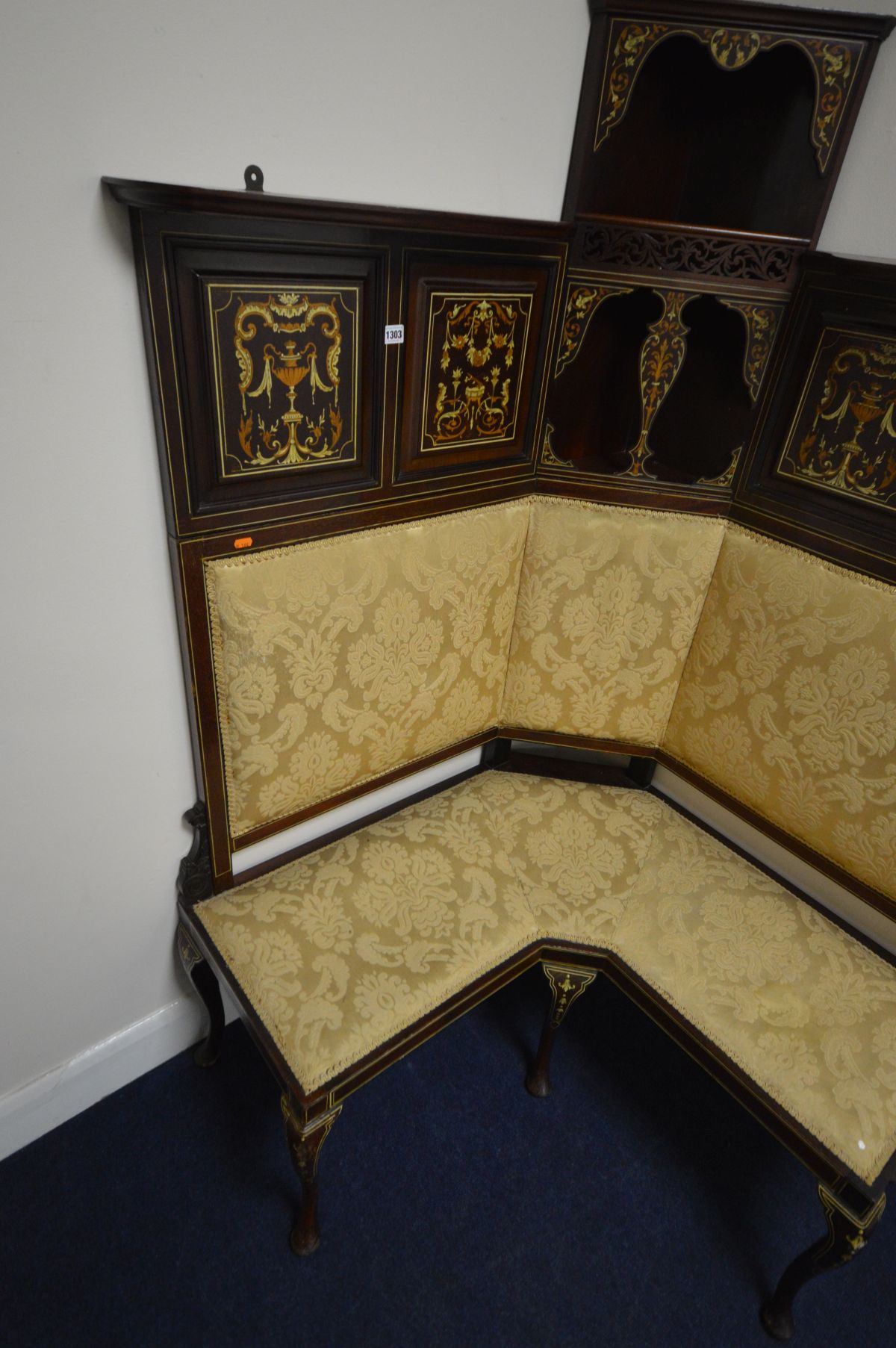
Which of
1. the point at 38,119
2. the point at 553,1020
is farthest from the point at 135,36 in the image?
the point at 553,1020

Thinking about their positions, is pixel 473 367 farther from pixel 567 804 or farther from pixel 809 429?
pixel 567 804

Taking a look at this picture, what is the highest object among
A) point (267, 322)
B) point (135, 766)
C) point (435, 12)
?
point (435, 12)

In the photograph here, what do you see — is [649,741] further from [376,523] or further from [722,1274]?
[722,1274]

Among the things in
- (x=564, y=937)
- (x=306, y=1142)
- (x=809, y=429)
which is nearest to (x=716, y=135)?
(x=809, y=429)

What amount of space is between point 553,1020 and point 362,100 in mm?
1339

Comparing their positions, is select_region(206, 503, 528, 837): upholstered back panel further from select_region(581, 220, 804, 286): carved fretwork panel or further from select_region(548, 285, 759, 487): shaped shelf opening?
select_region(581, 220, 804, 286): carved fretwork panel

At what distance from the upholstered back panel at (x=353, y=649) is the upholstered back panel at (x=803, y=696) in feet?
1.19

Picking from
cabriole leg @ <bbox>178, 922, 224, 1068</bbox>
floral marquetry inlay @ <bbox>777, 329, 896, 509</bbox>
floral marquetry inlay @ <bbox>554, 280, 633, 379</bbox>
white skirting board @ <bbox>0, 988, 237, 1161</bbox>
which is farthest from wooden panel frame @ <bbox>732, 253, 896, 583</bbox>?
white skirting board @ <bbox>0, 988, 237, 1161</bbox>

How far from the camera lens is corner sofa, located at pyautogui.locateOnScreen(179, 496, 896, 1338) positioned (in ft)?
3.52

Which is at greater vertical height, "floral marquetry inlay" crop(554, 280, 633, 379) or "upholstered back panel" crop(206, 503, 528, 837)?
"floral marquetry inlay" crop(554, 280, 633, 379)

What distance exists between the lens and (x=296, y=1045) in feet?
3.43

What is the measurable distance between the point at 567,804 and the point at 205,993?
0.71m

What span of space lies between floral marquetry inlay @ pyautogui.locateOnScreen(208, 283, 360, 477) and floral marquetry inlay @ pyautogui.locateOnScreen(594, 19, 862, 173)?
0.52 metres

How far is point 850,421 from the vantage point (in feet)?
3.75
